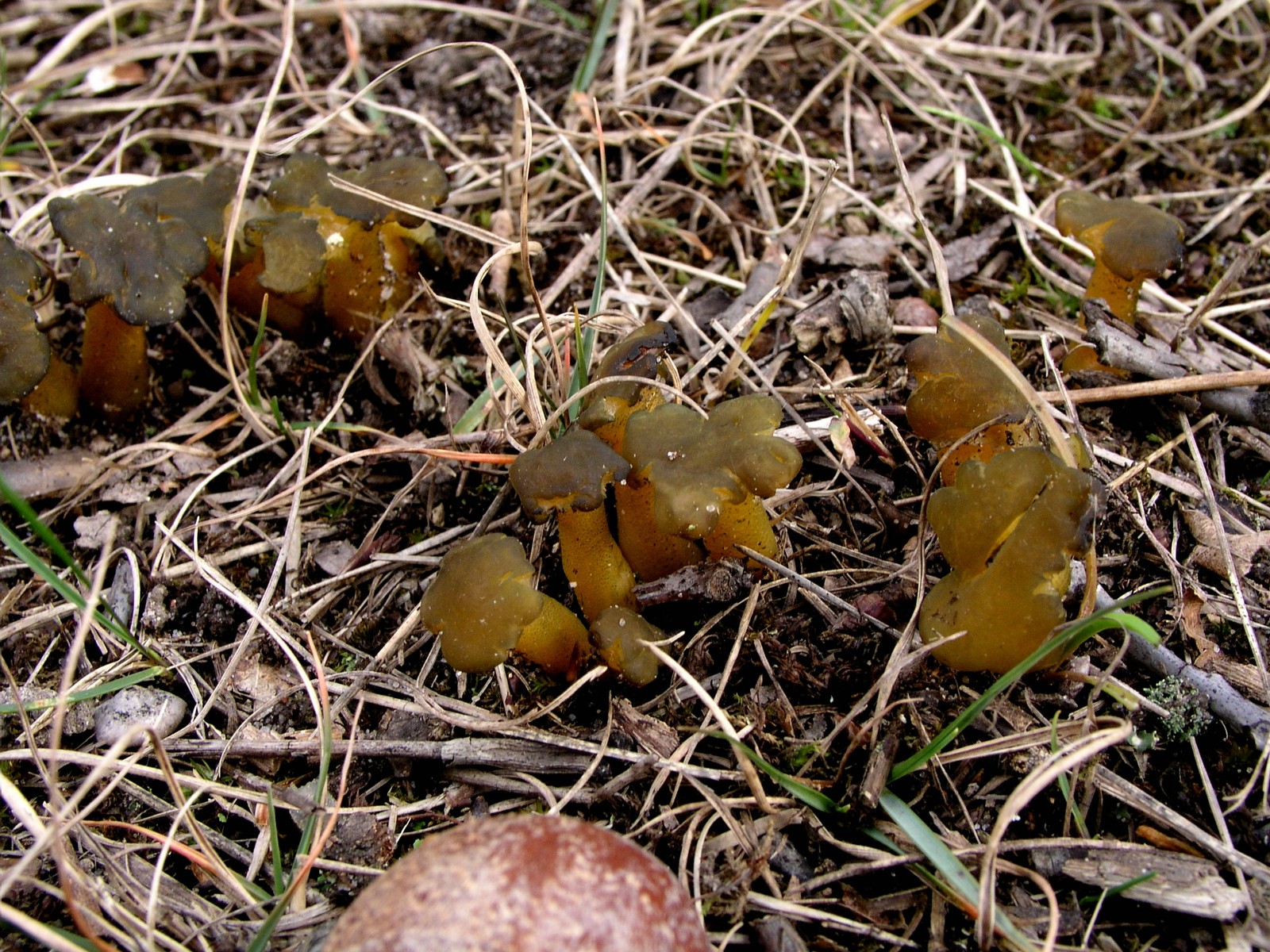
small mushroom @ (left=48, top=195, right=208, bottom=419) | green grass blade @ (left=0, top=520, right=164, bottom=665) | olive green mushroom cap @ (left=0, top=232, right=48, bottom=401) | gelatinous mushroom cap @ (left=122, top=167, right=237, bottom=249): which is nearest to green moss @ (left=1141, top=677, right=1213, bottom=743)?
green grass blade @ (left=0, top=520, right=164, bottom=665)

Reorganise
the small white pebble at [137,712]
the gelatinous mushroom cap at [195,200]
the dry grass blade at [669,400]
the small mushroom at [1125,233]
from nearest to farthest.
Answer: the dry grass blade at [669,400], the small white pebble at [137,712], the small mushroom at [1125,233], the gelatinous mushroom cap at [195,200]

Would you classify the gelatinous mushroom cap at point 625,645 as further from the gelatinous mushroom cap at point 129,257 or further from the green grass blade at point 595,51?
the green grass blade at point 595,51

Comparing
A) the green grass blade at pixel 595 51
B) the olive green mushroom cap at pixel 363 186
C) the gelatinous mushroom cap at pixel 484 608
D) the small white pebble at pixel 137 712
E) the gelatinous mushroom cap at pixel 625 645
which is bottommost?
the small white pebble at pixel 137 712

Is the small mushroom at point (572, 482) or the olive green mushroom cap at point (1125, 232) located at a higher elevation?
the olive green mushroom cap at point (1125, 232)

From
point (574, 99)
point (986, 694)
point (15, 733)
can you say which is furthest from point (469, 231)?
point (986, 694)

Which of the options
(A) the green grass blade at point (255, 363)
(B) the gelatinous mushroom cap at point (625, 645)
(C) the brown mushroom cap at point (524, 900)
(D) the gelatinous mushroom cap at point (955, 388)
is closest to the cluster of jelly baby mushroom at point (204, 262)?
(A) the green grass blade at point (255, 363)

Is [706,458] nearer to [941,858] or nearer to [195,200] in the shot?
[941,858]

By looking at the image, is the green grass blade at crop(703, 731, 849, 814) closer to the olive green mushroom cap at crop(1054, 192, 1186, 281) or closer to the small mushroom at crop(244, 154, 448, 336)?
the olive green mushroom cap at crop(1054, 192, 1186, 281)

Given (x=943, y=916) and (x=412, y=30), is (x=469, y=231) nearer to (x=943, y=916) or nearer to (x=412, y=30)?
(x=412, y=30)
